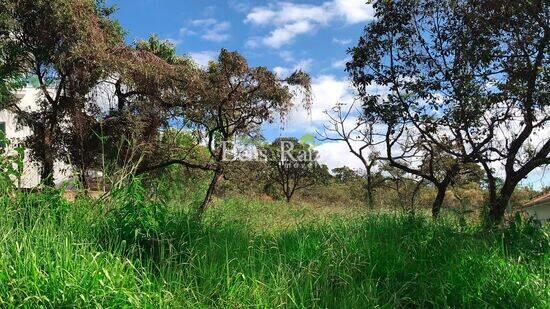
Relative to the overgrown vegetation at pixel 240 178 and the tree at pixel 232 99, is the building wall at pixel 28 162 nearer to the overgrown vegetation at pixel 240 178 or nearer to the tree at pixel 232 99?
the overgrown vegetation at pixel 240 178

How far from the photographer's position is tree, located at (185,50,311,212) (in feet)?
39.8

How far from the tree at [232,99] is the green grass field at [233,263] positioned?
6.26m

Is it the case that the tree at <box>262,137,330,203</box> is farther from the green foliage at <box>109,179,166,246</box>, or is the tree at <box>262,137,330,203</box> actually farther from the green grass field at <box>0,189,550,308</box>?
the green foliage at <box>109,179,166,246</box>

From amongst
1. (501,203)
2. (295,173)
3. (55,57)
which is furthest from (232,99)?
(295,173)

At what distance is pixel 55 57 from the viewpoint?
10.2m

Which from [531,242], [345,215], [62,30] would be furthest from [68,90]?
[531,242]

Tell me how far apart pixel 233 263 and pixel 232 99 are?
7957 millimetres

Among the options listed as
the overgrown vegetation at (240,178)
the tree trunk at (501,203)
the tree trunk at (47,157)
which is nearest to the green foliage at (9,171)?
the overgrown vegetation at (240,178)

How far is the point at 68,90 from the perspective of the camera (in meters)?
10.9

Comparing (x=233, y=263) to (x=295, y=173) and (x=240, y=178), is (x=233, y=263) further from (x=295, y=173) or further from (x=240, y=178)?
(x=295, y=173)

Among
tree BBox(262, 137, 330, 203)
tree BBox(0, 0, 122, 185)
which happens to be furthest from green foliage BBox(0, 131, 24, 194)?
tree BBox(262, 137, 330, 203)

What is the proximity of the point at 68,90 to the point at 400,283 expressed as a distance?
847 centimetres

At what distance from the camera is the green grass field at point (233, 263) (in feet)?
11.5

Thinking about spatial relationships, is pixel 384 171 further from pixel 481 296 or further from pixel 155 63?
pixel 481 296
